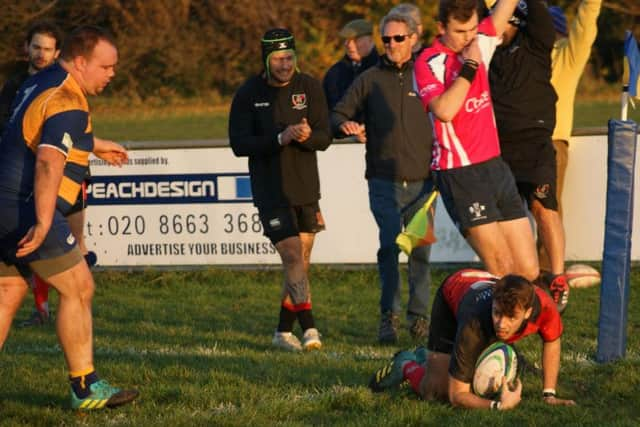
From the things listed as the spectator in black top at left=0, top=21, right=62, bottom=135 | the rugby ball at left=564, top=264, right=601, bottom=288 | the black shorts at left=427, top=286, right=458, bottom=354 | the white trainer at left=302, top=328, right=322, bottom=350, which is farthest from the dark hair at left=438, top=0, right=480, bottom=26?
the rugby ball at left=564, top=264, right=601, bottom=288

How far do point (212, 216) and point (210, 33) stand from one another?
21.1m

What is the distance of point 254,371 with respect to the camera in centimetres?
830

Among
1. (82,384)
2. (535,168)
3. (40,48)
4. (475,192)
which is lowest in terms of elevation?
(82,384)

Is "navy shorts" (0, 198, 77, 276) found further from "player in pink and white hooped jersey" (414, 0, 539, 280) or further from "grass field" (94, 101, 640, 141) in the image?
"grass field" (94, 101, 640, 141)

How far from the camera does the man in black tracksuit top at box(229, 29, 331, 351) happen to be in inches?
380

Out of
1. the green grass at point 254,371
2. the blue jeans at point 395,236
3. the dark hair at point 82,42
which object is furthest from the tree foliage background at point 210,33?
the dark hair at point 82,42

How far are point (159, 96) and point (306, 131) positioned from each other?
2340cm

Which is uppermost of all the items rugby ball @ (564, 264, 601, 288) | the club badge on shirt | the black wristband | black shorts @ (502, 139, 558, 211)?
the black wristband

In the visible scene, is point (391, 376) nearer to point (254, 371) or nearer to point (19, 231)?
point (254, 371)

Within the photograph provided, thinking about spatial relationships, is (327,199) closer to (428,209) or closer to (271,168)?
(271,168)

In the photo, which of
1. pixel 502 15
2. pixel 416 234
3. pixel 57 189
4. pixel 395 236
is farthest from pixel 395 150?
pixel 57 189

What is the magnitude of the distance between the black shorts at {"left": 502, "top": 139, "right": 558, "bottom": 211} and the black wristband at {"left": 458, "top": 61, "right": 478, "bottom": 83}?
2.52 metres

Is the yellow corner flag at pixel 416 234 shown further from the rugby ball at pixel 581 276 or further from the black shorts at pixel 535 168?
the rugby ball at pixel 581 276

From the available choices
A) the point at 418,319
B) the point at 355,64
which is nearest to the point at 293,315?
the point at 418,319
